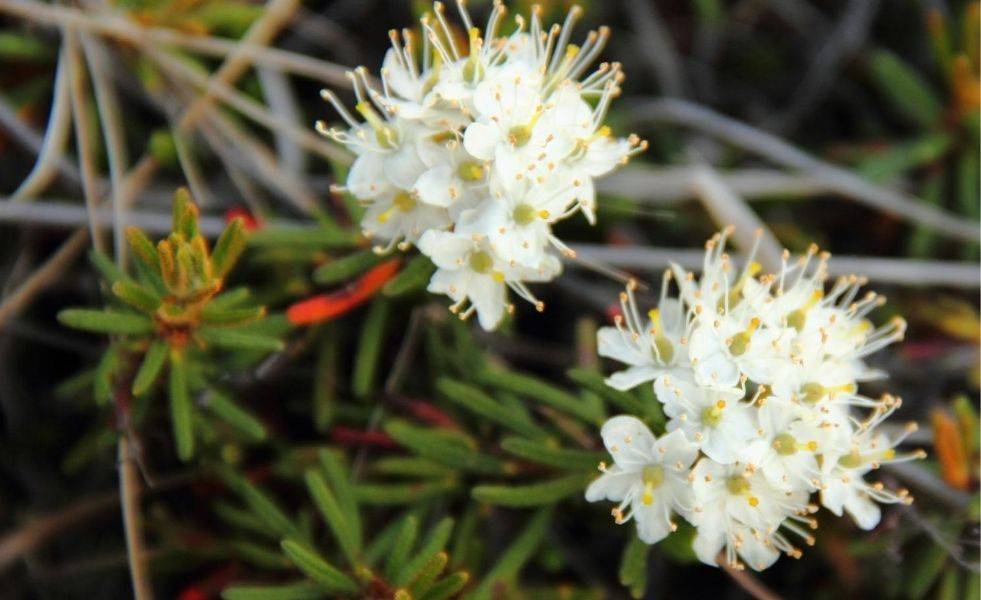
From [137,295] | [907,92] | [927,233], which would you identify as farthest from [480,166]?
[907,92]

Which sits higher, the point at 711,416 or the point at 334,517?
the point at 334,517

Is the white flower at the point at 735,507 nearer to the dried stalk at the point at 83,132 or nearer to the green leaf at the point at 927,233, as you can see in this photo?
the green leaf at the point at 927,233

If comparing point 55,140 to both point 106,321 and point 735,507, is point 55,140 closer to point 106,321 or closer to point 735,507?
point 106,321

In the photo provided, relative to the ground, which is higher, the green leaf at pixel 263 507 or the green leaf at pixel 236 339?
the green leaf at pixel 236 339

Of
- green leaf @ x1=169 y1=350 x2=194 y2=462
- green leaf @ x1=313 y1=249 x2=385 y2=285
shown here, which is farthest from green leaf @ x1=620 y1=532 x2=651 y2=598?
green leaf @ x1=169 y1=350 x2=194 y2=462

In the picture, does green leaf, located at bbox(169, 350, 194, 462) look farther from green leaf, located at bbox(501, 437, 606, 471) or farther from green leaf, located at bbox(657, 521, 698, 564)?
green leaf, located at bbox(657, 521, 698, 564)

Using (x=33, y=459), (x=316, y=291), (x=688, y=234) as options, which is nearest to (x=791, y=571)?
(x=688, y=234)

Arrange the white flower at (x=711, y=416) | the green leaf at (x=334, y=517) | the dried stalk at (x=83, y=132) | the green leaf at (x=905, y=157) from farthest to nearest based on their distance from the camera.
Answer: the green leaf at (x=905, y=157) < the dried stalk at (x=83, y=132) < the green leaf at (x=334, y=517) < the white flower at (x=711, y=416)

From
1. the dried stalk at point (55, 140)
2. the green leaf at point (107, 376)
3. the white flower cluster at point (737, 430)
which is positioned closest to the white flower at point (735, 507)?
the white flower cluster at point (737, 430)
